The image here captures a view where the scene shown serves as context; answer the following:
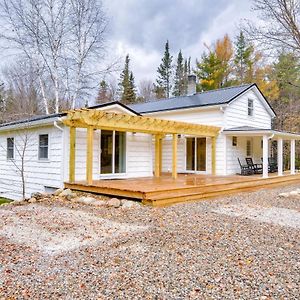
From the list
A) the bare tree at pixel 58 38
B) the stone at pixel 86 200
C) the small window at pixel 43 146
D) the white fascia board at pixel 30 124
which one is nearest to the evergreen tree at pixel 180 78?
the bare tree at pixel 58 38

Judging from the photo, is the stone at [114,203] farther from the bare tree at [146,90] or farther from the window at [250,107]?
the bare tree at [146,90]

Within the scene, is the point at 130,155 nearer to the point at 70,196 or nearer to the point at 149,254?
the point at 70,196

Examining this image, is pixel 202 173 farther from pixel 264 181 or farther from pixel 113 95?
pixel 113 95

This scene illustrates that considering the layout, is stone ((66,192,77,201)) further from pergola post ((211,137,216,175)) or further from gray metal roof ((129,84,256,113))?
gray metal roof ((129,84,256,113))

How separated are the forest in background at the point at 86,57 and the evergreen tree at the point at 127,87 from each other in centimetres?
830

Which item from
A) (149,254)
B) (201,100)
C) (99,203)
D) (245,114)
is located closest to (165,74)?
(201,100)

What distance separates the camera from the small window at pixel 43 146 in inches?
428

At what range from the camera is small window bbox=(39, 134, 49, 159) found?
10867 millimetres

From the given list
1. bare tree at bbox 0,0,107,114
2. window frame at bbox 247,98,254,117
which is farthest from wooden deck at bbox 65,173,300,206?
bare tree at bbox 0,0,107,114

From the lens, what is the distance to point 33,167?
1157cm

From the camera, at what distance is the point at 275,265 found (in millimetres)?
4172

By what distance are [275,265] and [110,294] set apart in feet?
7.49

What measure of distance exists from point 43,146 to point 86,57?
10130 mm

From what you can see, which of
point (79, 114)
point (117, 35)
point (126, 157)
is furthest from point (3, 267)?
point (117, 35)
